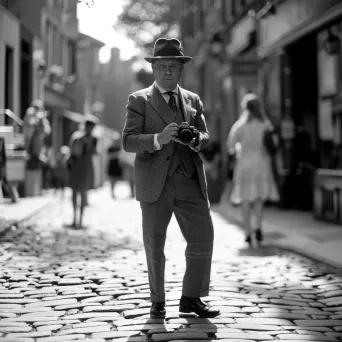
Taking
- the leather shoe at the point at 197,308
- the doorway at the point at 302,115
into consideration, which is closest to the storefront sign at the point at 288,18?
the doorway at the point at 302,115

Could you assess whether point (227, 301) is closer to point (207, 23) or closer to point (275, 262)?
point (275, 262)

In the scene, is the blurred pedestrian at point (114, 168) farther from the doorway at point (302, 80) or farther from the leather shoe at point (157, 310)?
the leather shoe at point (157, 310)

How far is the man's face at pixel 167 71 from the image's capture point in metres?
4.67

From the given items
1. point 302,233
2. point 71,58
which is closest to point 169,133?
point 302,233

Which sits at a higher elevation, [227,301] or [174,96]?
[174,96]

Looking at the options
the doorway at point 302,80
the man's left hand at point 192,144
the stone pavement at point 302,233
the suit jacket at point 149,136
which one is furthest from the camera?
the doorway at point 302,80

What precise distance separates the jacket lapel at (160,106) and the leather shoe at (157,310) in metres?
1.22

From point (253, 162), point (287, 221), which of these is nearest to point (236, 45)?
point (287, 221)

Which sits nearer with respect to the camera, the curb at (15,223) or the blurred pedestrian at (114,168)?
the curb at (15,223)

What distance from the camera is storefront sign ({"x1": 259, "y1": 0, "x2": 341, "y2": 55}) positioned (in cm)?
1304

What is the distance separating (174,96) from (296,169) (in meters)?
10.5

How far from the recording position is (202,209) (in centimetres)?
473

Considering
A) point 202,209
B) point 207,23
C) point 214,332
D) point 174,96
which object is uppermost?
point 207,23

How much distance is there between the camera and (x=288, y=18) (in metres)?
14.8
